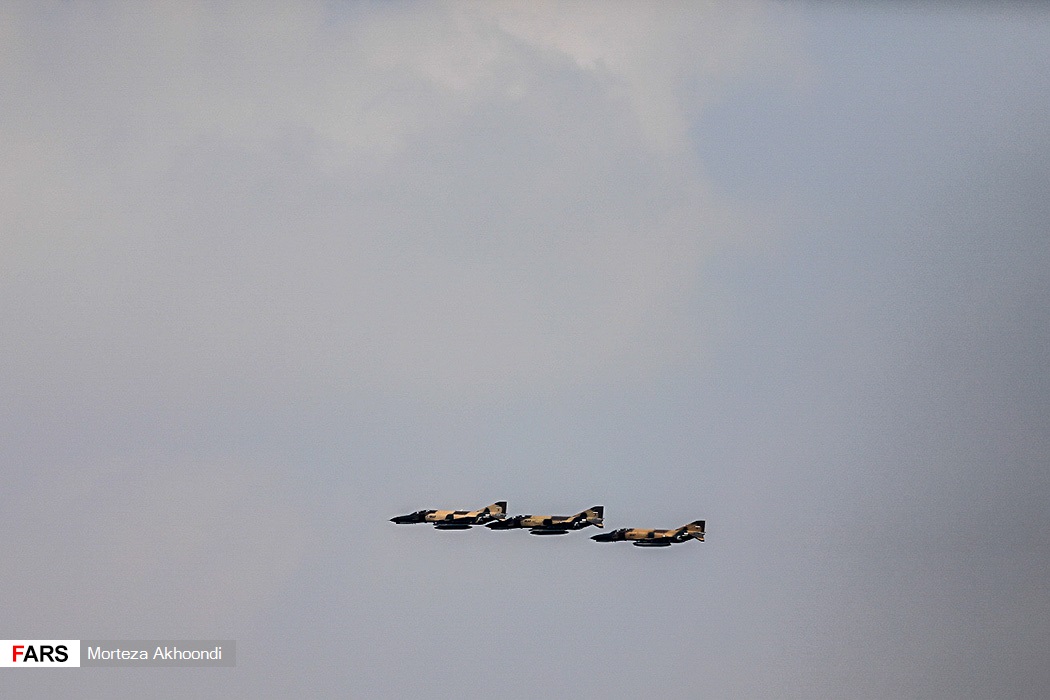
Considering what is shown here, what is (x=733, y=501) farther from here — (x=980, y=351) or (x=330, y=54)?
(x=330, y=54)

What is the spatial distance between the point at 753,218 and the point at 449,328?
5.09 feet

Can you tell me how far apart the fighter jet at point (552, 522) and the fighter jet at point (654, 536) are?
7cm

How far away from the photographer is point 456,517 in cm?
493

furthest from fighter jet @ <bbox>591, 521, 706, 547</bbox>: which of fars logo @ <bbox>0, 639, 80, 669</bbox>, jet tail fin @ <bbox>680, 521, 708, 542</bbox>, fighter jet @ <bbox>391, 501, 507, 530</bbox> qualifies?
fars logo @ <bbox>0, 639, 80, 669</bbox>

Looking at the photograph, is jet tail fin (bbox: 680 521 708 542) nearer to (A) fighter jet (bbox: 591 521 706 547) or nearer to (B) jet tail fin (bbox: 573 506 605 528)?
(A) fighter jet (bbox: 591 521 706 547)

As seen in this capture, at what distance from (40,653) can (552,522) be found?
2445 millimetres

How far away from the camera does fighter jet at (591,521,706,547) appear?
16.1 feet

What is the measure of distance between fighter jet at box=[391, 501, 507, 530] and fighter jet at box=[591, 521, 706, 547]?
47 cm

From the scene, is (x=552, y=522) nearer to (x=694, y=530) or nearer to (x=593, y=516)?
(x=593, y=516)

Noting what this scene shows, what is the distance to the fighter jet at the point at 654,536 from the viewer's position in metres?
4.91

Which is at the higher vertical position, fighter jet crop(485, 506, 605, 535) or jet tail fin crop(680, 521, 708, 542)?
fighter jet crop(485, 506, 605, 535)

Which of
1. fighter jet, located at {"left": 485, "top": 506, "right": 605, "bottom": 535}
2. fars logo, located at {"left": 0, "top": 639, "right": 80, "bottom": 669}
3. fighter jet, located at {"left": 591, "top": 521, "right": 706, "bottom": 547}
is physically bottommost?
fars logo, located at {"left": 0, "top": 639, "right": 80, "bottom": 669}

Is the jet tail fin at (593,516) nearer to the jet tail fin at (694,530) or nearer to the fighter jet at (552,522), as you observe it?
the fighter jet at (552,522)

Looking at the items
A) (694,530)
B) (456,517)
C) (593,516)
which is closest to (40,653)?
(456,517)
